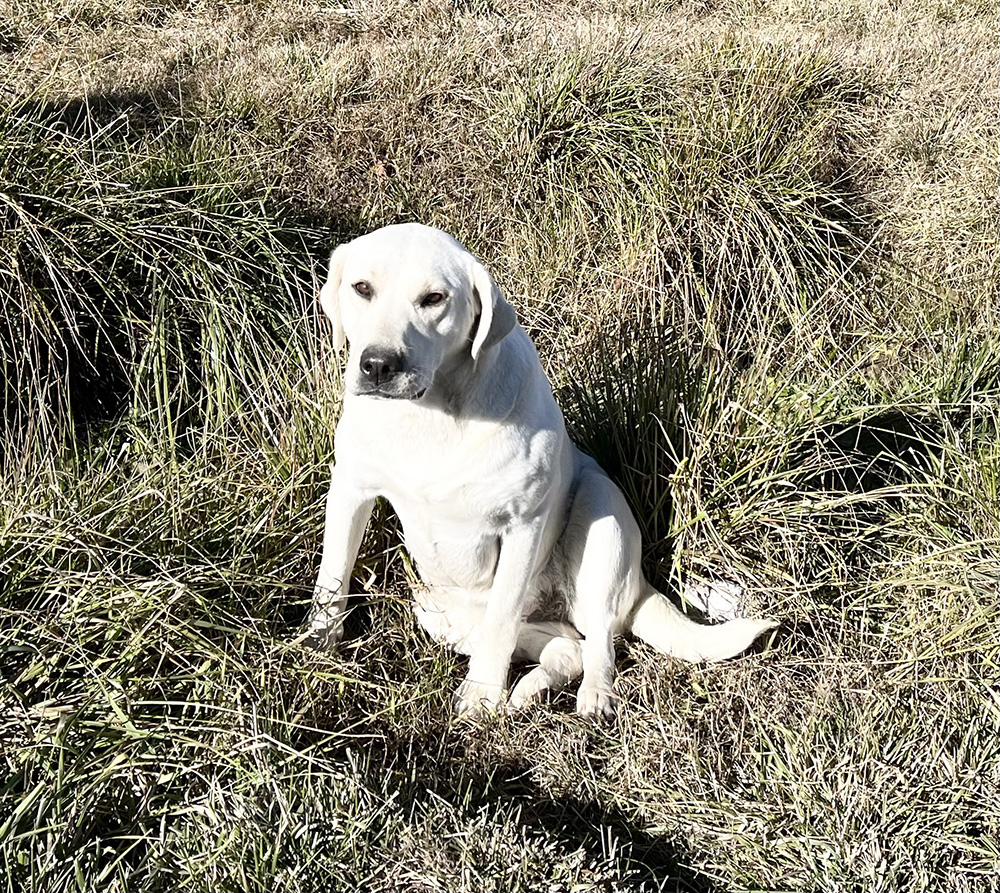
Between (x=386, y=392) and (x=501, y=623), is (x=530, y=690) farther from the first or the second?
(x=386, y=392)

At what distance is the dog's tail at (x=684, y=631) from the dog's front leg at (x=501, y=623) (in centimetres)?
44

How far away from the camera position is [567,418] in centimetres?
372

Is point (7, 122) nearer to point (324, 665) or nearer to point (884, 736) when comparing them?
point (324, 665)

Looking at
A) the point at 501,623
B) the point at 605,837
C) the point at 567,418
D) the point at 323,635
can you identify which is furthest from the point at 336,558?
the point at 567,418

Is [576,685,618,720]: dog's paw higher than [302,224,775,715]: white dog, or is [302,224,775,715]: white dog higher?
[302,224,775,715]: white dog

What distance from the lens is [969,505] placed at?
10.6 ft

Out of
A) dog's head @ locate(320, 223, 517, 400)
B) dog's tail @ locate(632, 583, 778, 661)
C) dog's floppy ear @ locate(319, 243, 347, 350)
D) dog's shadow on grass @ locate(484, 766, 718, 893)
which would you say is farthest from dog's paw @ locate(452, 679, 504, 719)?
dog's floppy ear @ locate(319, 243, 347, 350)

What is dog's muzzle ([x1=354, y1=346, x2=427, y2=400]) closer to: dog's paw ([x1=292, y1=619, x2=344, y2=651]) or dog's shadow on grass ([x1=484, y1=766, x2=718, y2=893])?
dog's paw ([x1=292, y1=619, x2=344, y2=651])

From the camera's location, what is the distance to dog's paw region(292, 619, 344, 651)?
9.33 feet

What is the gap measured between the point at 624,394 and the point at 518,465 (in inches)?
40.7

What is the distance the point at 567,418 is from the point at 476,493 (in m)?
1.15

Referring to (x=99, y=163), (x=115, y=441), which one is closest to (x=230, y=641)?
(x=115, y=441)

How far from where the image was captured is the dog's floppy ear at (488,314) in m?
2.47

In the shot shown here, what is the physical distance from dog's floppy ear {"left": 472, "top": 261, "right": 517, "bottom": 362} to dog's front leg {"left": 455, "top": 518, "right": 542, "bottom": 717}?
51 cm
